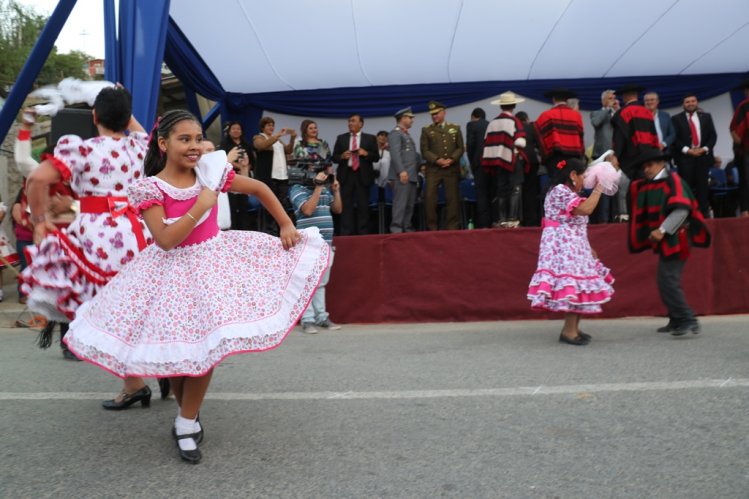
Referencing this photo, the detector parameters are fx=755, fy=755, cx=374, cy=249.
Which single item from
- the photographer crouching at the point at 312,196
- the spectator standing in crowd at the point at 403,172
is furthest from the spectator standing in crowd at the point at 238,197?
the photographer crouching at the point at 312,196

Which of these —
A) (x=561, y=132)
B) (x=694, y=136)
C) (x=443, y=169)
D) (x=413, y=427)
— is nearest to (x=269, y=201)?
(x=413, y=427)

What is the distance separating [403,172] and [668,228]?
4425 mm

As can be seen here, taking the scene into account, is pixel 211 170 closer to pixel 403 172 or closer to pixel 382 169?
pixel 403 172

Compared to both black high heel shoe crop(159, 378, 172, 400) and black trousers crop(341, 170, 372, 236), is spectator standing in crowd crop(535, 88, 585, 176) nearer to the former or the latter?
black trousers crop(341, 170, 372, 236)

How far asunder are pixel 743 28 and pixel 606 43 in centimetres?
194

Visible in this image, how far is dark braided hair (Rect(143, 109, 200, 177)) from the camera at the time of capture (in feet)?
12.0

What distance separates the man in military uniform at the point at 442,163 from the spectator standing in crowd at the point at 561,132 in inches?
51.7

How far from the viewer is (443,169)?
10.7 metres

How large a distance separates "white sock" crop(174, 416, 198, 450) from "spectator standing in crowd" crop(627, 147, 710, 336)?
486 centimetres

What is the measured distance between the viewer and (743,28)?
11180mm

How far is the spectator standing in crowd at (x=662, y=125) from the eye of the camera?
10.6 metres

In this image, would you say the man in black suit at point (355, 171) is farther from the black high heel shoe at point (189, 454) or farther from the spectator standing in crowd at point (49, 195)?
the black high heel shoe at point (189, 454)

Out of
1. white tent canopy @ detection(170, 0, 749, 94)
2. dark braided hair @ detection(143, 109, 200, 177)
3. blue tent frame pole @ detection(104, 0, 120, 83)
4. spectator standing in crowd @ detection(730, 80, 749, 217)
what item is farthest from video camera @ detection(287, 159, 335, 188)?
spectator standing in crowd @ detection(730, 80, 749, 217)

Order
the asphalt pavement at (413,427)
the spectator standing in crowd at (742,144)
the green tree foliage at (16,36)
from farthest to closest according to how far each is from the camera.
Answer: the green tree foliage at (16,36), the spectator standing in crowd at (742,144), the asphalt pavement at (413,427)
